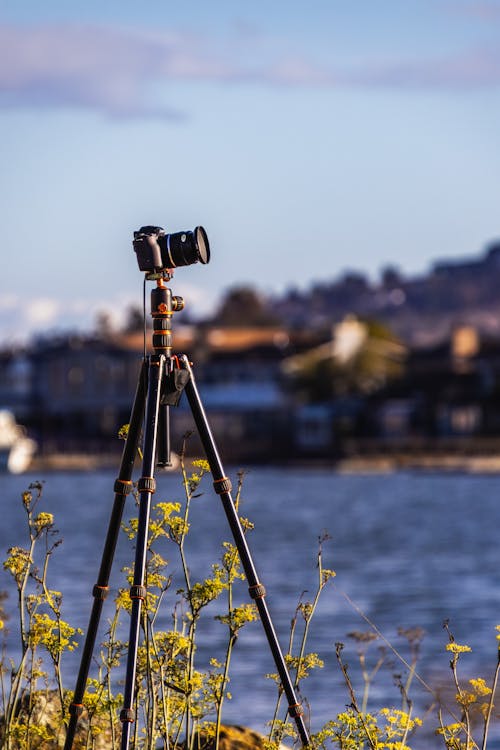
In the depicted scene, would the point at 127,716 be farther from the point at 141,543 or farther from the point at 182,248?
the point at 182,248

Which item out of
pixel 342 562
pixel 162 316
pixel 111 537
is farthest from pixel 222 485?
pixel 342 562

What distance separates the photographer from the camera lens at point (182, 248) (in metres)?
8.17

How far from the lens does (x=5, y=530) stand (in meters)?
66.6

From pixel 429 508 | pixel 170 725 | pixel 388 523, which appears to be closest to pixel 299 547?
pixel 388 523

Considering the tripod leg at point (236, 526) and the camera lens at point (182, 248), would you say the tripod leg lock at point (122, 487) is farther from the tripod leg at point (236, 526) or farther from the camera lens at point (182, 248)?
the camera lens at point (182, 248)

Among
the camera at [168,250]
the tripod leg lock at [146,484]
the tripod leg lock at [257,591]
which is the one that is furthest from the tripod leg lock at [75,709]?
the camera at [168,250]

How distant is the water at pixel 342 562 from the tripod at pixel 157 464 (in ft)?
1.95

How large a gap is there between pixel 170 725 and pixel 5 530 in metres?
57.8

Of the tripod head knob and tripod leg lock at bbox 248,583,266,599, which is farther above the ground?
the tripod head knob

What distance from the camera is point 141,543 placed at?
7.73 meters

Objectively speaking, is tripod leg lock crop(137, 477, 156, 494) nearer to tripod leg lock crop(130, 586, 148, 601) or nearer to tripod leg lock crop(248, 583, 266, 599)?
tripod leg lock crop(130, 586, 148, 601)

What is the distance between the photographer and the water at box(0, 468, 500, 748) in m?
22.6

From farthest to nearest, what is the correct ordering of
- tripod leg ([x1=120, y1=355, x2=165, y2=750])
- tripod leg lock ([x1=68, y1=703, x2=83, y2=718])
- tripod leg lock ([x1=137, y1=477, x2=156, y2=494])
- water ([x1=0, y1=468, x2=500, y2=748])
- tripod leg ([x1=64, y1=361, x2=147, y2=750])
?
water ([x1=0, y1=468, x2=500, y2=748]) → tripod leg lock ([x1=68, y1=703, x2=83, y2=718]) → tripod leg ([x1=64, y1=361, x2=147, y2=750]) → tripod leg lock ([x1=137, y1=477, x2=156, y2=494]) → tripod leg ([x1=120, y1=355, x2=165, y2=750])

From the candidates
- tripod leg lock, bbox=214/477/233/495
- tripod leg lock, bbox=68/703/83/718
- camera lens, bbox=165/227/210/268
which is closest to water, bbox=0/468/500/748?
tripod leg lock, bbox=214/477/233/495
